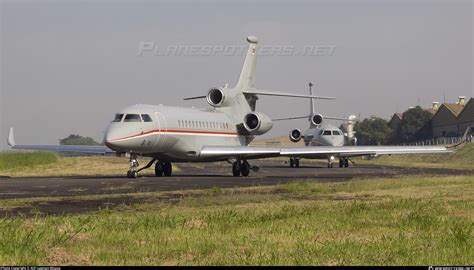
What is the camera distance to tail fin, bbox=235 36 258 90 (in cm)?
4069

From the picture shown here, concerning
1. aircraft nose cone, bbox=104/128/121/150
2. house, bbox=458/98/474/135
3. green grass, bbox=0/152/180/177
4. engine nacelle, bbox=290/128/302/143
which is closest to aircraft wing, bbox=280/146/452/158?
aircraft nose cone, bbox=104/128/121/150

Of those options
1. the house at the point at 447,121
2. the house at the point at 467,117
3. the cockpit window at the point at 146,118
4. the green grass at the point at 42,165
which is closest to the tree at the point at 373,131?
the house at the point at 447,121

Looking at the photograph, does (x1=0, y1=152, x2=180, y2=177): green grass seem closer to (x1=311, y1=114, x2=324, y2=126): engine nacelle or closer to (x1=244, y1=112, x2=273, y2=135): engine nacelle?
(x1=244, y1=112, x2=273, y2=135): engine nacelle

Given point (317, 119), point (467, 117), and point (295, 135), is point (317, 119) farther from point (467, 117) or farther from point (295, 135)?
point (467, 117)

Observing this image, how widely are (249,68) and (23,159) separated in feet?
57.8

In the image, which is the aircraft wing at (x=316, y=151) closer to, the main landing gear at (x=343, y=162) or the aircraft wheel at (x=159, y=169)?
the aircraft wheel at (x=159, y=169)

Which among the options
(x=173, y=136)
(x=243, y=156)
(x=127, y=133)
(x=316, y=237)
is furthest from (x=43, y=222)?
(x=243, y=156)

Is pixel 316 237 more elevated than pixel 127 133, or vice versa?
pixel 127 133

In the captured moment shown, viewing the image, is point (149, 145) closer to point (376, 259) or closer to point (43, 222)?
point (43, 222)

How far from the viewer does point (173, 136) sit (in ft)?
106

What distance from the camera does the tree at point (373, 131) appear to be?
123 meters

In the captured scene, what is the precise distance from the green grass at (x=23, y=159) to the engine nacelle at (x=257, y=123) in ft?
53.2

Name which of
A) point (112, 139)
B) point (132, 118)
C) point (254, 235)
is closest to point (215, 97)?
point (132, 118)

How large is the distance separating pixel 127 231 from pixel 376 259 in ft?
13.9
